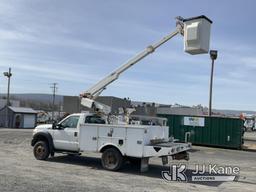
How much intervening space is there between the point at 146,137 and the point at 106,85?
467cm

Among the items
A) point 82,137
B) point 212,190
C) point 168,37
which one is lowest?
point 212,190

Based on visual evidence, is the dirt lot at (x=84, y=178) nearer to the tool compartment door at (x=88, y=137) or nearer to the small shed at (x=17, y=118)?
the tool compartment door at (x=88, y=137)

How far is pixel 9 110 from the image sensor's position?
231 ft

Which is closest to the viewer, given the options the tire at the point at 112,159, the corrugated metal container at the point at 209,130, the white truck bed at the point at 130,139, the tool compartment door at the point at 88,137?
the white truck bed at the point at 130,139

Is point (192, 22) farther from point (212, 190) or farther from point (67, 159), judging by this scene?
point (67, 159)

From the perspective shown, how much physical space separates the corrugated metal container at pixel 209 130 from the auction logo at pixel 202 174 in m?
13.5

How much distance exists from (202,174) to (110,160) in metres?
3.29

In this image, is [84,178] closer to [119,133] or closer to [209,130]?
[119,133]

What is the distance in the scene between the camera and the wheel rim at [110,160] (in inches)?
617

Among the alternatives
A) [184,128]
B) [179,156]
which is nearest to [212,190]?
[179,156]

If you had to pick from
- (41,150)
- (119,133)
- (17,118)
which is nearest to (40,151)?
(41,150)

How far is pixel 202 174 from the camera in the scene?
15906mm

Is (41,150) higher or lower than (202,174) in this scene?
higher

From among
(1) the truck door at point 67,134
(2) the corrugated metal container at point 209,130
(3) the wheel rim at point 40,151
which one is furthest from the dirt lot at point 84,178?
(2) the corrugated metal container at point 209,130
